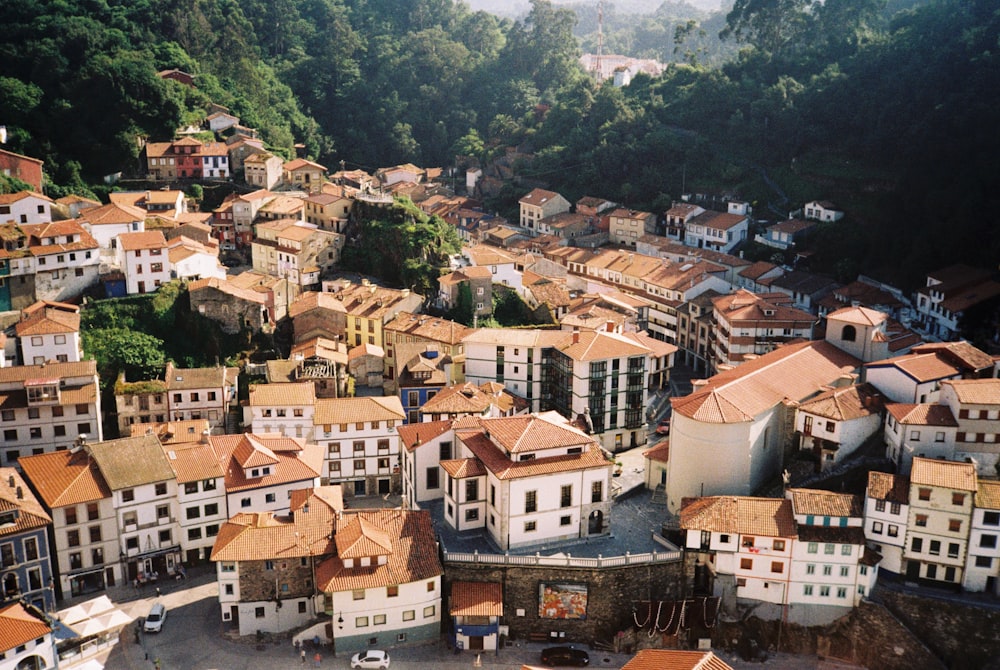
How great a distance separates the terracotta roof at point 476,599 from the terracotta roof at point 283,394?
45.8 feet

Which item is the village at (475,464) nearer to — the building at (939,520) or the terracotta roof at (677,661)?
the building at (939,520)

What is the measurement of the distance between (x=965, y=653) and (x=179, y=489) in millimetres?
32453

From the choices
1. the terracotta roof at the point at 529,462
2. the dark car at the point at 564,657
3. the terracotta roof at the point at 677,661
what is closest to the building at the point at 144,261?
the terracotta roof at the point at 529,462

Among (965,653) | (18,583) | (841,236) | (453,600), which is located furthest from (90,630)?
(841,236)

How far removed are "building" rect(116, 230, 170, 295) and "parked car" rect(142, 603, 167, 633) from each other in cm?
2330

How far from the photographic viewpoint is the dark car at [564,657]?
36.3 metres

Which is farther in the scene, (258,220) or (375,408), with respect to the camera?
(258,220)

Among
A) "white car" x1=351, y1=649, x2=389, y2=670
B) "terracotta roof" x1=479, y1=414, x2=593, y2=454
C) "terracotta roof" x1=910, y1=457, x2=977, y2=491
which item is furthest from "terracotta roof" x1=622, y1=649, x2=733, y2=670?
"terracotta roof" x1=910, y1=457, x2=977, y2=491

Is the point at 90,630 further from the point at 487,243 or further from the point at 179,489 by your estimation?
the point at 487,243

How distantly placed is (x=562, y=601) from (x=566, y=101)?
69.8 m

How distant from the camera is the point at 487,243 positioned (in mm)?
78562

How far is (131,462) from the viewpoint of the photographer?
4062cm

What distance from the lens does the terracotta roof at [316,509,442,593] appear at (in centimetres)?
3559

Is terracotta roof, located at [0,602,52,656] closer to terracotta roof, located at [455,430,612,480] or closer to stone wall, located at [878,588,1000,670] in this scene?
terracotta roof, located at [455,430,612,480]
